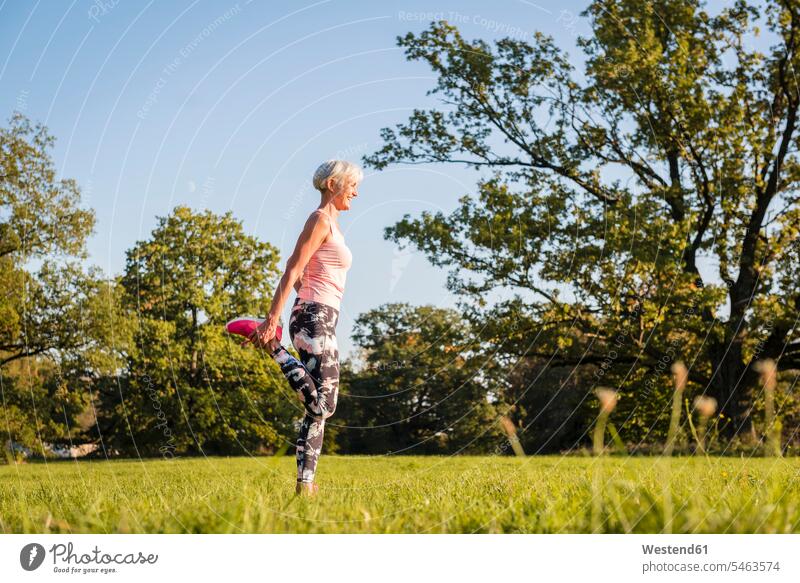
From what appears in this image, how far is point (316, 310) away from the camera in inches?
221

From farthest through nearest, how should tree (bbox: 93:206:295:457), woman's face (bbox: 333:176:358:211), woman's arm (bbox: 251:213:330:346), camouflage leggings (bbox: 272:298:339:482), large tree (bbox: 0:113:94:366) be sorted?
tree (bbox: 93:206:295:457), large tree (bbox: 0:113:94:366), woman's face (bbox: 333:176:358:211), camouflage leggings (bbox: 272:298:339:482), woman's arm (bbox: 251:213:330:346)

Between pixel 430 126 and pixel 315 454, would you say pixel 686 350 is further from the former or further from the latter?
pixel 315 454

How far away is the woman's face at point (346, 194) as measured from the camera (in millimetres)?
5754

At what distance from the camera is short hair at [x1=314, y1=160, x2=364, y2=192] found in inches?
226

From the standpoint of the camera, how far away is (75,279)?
75.9 ft

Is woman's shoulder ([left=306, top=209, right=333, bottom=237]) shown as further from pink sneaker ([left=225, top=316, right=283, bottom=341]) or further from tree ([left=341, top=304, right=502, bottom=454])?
tree ([left=341, top=304, right=502, bottom=454])

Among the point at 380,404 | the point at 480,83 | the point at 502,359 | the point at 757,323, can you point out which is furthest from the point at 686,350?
the point at 380,404

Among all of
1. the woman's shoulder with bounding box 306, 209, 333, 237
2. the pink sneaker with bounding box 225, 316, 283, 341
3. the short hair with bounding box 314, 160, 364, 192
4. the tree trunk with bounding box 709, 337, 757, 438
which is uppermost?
the short hair with bounding box 314, 160, 364, 192

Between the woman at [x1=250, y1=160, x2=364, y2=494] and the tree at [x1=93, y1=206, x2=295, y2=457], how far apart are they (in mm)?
21729

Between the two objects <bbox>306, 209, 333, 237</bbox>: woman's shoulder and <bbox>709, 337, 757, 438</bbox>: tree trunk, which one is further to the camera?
<bbox>709, 337, 757, 438</bbox>: tree trunk

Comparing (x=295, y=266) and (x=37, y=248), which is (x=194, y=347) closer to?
(x=37, y=248)

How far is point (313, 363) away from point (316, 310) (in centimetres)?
39
